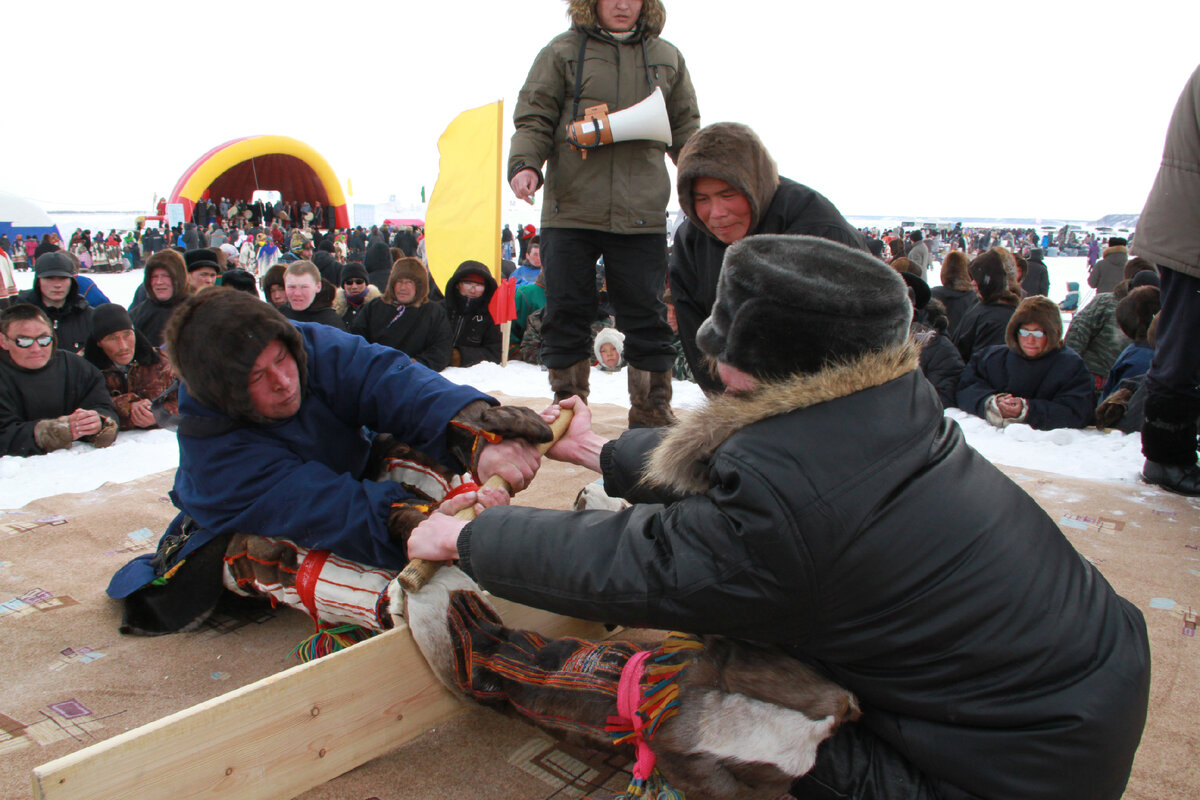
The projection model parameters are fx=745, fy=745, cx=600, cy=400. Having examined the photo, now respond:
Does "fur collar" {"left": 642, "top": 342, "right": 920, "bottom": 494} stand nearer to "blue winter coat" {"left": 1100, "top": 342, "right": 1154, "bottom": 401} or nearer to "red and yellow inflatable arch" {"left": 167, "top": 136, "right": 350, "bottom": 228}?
"blue winter coat" {"left": 1100, "top": 342, "right": 1154, "bottom": 401}

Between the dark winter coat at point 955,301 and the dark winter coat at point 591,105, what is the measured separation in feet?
11.6

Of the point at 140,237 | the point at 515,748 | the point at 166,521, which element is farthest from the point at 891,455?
the point at 140,237

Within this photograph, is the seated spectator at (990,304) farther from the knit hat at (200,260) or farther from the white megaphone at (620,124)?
the knit hat at (200,260)

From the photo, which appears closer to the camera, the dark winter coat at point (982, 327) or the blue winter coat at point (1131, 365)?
the blue winter coat at point (1131, 365)

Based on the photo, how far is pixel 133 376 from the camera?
166 inches

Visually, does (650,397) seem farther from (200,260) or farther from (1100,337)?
(200,260)

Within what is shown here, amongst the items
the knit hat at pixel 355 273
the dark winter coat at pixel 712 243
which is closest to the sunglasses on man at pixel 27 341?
the knit hat at pixel 355 273

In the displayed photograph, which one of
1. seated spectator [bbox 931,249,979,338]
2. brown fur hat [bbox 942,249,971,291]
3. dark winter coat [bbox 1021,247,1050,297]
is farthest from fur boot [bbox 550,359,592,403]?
dark winter coat [bbox 1021,247,1050,297]

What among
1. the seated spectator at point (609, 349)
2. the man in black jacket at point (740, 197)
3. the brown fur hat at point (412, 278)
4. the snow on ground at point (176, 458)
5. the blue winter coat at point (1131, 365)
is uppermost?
the man in black jacket at point (740, 197)

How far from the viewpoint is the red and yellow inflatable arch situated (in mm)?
21062

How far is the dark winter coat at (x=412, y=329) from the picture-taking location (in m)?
5.45

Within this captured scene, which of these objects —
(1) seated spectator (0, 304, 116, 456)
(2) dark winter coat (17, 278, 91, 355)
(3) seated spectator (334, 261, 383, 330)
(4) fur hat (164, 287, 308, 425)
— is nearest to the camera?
(4) fur hat (164, 287, 308, 425)

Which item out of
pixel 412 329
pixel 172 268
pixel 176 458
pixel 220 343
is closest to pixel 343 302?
pixel 412 329

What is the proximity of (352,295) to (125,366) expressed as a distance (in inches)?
80.0
